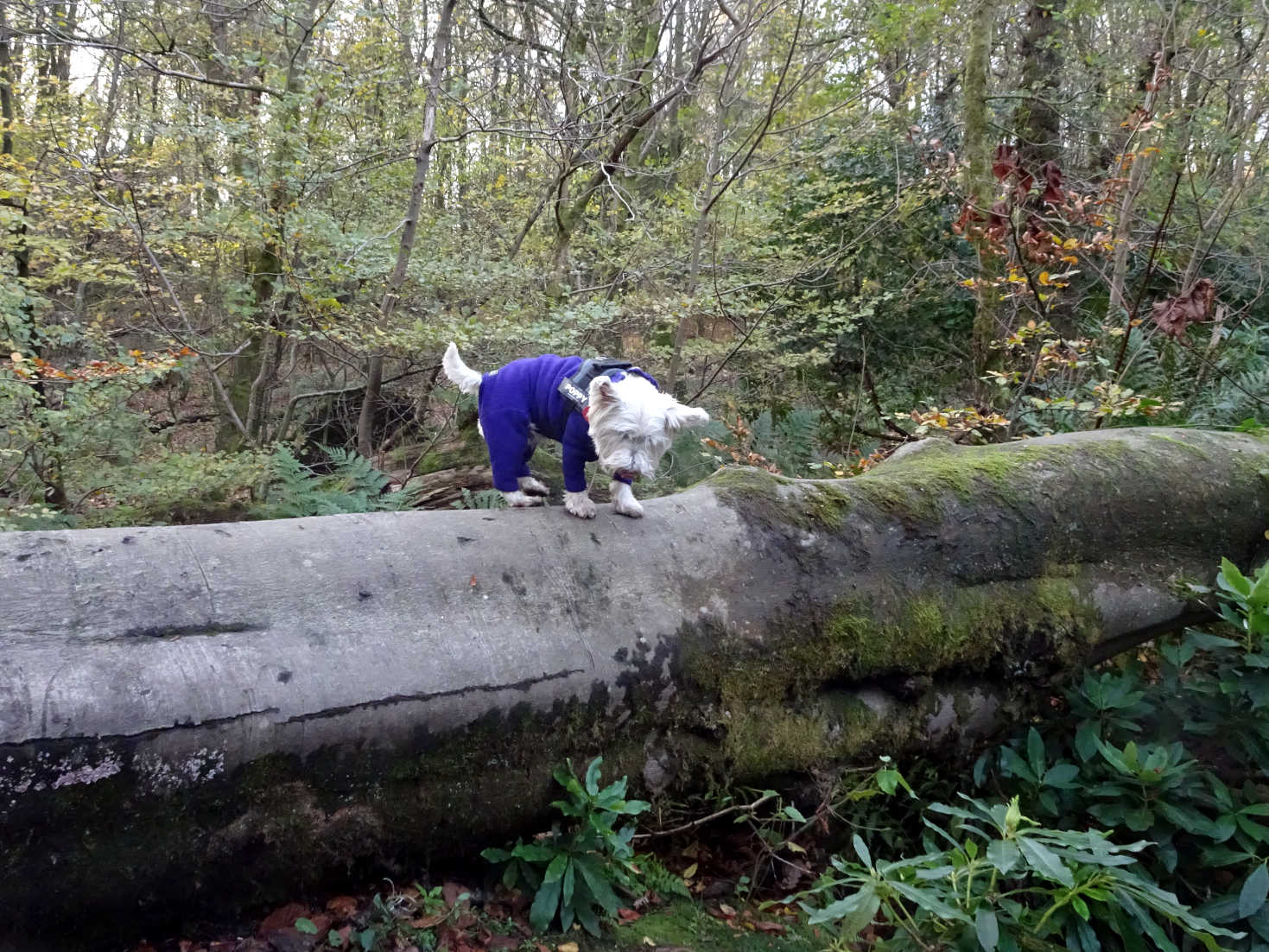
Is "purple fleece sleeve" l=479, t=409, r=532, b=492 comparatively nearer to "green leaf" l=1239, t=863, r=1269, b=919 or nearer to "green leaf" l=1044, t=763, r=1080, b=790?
"green leaf" l=1044, t=763, r=1080, b=790

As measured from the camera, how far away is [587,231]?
10539mm

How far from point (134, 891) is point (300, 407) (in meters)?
8.46

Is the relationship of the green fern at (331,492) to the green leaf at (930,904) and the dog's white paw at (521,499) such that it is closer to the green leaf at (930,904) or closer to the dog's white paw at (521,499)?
the dog's white paw at (521,499)

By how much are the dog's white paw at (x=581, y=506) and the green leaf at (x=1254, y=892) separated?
8.52 ft

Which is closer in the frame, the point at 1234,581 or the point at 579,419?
the point at 1234,581

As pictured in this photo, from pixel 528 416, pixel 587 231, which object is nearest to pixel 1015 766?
pixel 528 416

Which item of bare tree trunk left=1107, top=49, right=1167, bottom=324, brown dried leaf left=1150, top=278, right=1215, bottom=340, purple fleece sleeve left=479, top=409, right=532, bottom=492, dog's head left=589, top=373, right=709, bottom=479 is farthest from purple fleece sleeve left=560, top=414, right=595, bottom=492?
bare tree trunk left=1107, top=49, right=1167, bottom=324

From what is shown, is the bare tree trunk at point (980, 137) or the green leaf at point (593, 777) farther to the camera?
the bare tree trunk at point (980, 137)

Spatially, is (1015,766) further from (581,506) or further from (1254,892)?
(581,506)

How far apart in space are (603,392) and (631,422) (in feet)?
0.59

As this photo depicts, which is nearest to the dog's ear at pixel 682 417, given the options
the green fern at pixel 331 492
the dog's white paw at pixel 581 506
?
the dog's white paw at pixel 581 506

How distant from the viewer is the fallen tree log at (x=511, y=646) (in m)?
2.10

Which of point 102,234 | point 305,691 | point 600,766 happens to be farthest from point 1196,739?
point 102,234

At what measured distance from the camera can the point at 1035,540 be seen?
3.62 meters
